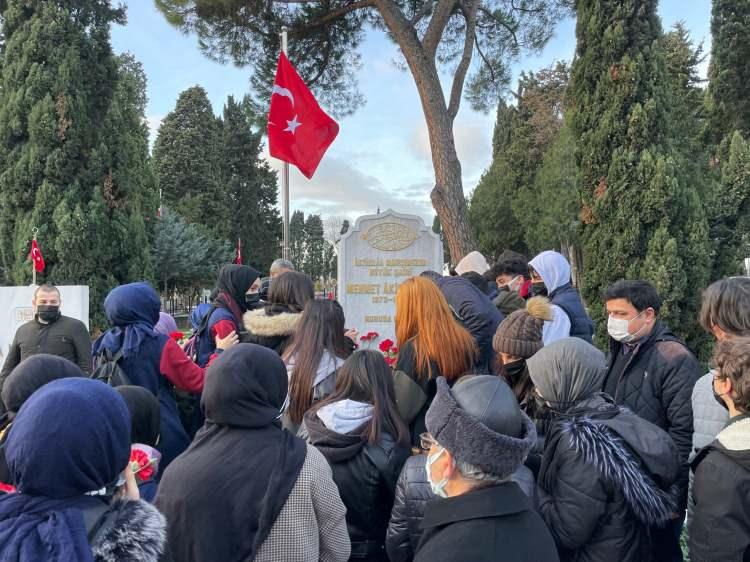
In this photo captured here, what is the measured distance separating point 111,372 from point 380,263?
16.0 ft

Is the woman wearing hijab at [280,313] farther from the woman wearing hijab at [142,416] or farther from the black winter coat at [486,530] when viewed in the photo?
the black winter coat at [486,530]

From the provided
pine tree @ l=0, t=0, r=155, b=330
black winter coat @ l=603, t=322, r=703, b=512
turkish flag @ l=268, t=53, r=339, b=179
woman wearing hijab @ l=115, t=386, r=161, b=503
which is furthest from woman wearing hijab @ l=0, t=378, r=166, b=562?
pine tree @ l=0, t=0, r=155, b=330

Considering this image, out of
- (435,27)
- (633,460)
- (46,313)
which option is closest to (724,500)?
(633,460)

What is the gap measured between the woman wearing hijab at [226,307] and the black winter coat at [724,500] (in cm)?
285

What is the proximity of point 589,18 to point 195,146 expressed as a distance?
3071 centimetres

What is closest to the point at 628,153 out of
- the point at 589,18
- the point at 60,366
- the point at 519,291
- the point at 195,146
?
the point at 589,18

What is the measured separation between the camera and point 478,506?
1.32m

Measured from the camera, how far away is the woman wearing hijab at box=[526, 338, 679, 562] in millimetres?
1910

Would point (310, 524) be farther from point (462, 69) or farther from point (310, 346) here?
point (462, 69)

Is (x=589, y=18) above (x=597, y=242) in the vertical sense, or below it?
above

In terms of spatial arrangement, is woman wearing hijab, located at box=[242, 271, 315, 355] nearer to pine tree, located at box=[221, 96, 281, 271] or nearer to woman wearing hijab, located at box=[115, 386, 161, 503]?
woman wearing hijab, located at box=[115, 386, 161, 503]

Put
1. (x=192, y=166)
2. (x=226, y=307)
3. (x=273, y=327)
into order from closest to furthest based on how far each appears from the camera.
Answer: (x=273, y=327)
(x=226, y=307)
(x=192, y=166)

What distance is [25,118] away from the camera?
12.0m

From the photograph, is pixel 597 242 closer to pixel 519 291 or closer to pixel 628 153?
pixel 628 153
